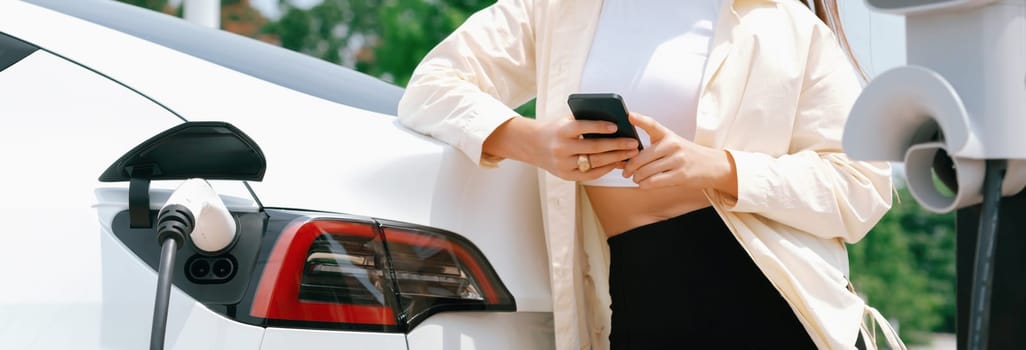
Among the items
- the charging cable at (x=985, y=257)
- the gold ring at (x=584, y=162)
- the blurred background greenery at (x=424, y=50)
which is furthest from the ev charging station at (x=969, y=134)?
the blurred background greenery at (x=424, y=50)

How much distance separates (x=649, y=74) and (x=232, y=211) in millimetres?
695

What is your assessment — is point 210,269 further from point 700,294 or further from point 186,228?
point 700,294

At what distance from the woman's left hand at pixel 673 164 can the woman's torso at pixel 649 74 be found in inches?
4.9

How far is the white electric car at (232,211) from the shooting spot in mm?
1650

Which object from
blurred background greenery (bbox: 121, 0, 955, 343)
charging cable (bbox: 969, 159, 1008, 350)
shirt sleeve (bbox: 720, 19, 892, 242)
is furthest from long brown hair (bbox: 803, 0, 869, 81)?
blurred background greenery (bbox: 121, 0, 955, 343)

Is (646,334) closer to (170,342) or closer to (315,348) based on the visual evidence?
(315,348)

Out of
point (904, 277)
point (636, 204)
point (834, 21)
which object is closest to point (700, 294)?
point (636, 204)

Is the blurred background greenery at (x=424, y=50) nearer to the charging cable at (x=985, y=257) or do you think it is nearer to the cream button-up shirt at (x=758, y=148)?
the cream button-up shirt at (x=758, y=148)

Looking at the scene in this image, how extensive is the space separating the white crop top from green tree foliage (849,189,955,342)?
22202 millimetres

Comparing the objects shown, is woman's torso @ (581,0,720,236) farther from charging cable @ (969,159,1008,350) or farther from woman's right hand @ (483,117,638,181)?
charging cable @ (969,159,1008,350)

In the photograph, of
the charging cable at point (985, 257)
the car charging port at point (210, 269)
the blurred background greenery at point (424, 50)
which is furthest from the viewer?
the blurred background greenery at point (424, 50)

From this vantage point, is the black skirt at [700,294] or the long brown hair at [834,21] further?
the long brown hair at [834,21]

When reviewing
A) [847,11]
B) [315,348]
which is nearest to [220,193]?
[315,348]

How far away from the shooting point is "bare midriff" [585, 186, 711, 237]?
78.4 inches
